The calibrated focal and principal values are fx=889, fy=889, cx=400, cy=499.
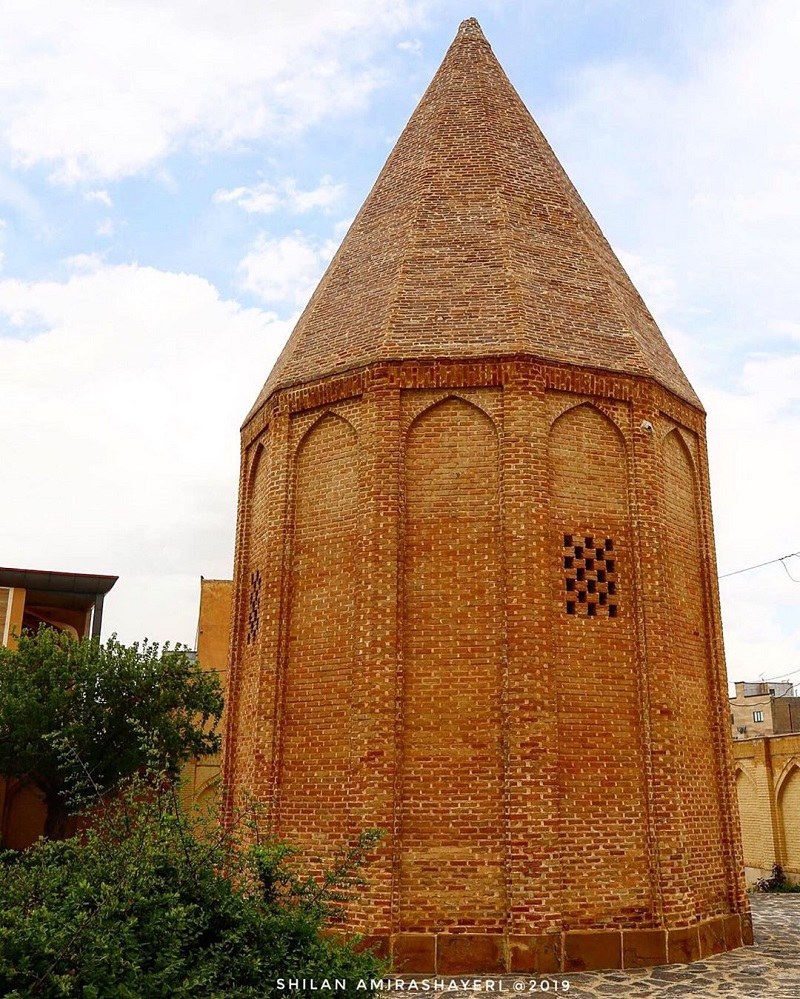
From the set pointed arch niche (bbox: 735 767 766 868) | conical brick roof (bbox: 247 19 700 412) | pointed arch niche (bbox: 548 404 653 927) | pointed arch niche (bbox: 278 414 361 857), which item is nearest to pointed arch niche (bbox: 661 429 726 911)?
pointed arch niche (bbox: 548 404 653 927)

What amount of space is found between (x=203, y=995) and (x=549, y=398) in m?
7.11

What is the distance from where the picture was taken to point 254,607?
11.4 meters

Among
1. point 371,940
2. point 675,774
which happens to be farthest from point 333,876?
point 675,774

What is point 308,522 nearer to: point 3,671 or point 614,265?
point 614,265

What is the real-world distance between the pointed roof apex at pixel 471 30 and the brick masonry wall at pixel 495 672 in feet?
24.2

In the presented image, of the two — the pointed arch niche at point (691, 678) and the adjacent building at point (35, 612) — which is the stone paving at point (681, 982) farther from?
the adjacent building at point (35, 612)

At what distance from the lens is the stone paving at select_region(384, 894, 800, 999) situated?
772 cm

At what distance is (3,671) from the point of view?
52.3ft

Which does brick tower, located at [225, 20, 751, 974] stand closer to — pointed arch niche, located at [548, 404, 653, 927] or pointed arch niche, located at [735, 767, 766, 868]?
pointed arch niche, located at [548, 404, 653, 927]

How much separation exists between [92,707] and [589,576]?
33.3 ft

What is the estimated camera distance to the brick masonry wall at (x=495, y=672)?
8.74 m

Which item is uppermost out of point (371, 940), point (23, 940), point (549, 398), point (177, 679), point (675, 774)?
point (549, 398)

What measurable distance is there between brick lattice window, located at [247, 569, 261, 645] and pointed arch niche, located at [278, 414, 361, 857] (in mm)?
931

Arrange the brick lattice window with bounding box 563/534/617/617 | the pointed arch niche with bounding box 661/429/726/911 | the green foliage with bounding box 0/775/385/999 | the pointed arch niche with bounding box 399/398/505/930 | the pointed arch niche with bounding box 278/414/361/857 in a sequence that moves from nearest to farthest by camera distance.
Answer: the green foliage with bounding box 0/775/385/999, the pointed arch niche with bounding box 399/398/505/930, the pointed arch niche with bounding box 278/414/361/857, the pointed arch niche with bounding box 661/429/726/911, the brick lattice window with bounding box 563/534/617/617
